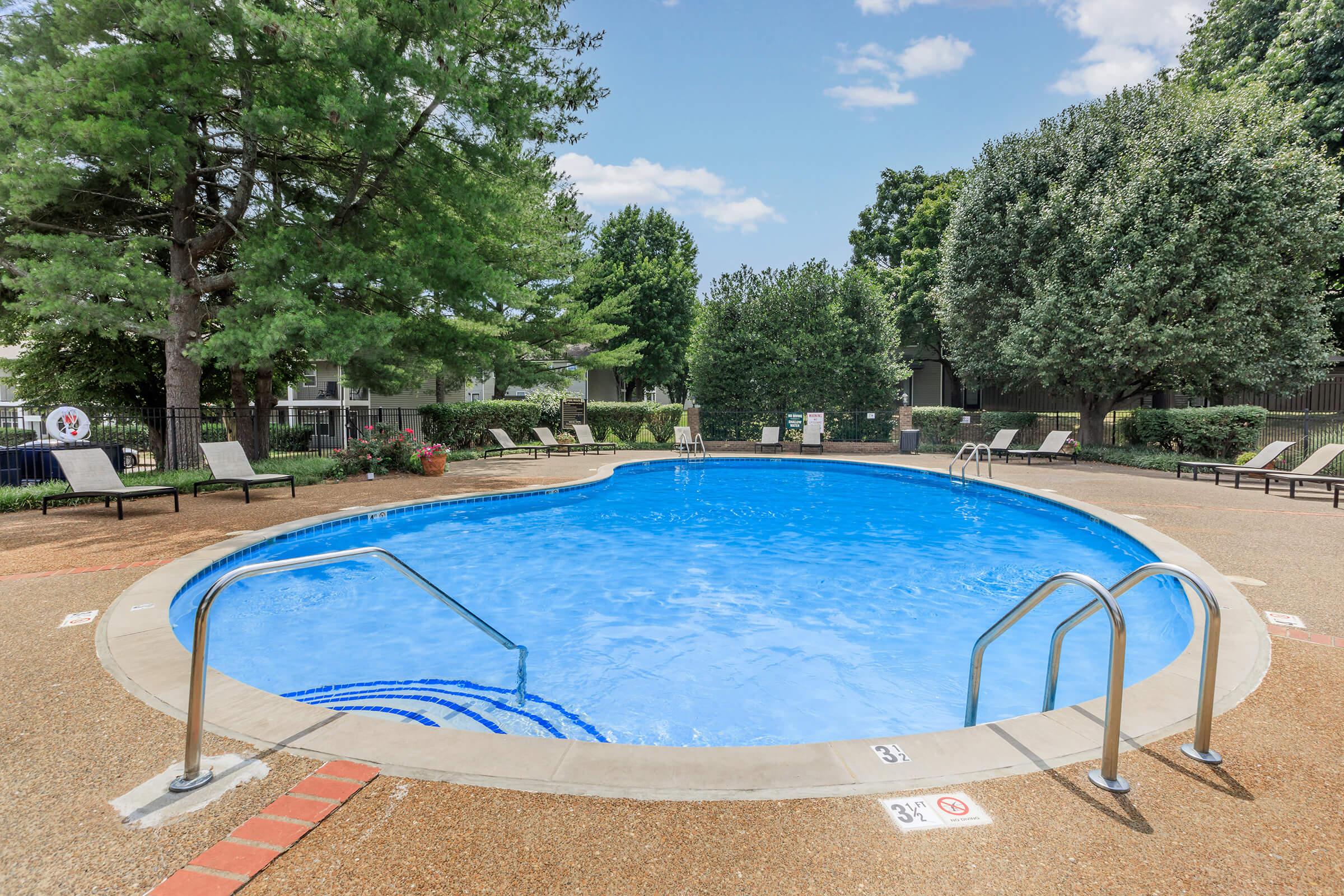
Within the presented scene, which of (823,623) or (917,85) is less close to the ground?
(917,85)

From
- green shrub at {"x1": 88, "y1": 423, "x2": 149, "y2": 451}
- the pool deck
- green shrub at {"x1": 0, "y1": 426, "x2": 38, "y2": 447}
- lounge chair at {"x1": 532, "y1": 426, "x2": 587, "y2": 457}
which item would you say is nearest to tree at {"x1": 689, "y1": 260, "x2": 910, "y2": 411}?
lounge chair at {"x1": 532, "y1": 426, "x2": 587, "y2": 457}

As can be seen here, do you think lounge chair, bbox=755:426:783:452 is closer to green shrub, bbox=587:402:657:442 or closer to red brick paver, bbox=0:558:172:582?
green shrub, bbox=587:402:657:442

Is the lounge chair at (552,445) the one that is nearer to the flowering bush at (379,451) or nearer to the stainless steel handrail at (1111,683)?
the flowering bush at (379,451)

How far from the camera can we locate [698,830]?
220 cm

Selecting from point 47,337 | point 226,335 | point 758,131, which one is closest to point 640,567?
point 226,335

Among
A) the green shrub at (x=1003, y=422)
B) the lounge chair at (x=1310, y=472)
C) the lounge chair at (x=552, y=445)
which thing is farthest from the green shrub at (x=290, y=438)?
the lounge chair at (x=1310, y=472)

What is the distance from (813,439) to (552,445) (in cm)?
888

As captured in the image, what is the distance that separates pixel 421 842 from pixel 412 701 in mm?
2421

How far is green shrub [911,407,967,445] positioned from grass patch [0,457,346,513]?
59.4ft

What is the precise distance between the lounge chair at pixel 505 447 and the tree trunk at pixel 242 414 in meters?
6.03

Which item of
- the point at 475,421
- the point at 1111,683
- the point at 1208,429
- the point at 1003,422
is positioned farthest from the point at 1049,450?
the point at 475,421

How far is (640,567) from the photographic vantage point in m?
7.82

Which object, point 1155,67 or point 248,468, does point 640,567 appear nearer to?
point 248,468

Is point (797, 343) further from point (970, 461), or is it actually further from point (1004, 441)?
point (970, 461)
